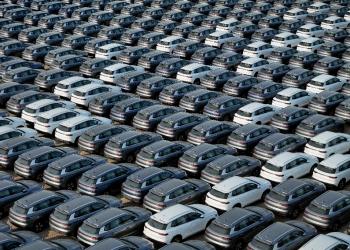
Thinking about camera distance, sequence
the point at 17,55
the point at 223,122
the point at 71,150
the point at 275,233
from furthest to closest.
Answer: the point at 17,55 → the point at 223,122 → the point at 71,150 → the point at 275,233

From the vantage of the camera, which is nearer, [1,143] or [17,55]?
[1,143]

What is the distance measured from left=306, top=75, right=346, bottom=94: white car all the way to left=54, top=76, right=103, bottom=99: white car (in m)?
12.8

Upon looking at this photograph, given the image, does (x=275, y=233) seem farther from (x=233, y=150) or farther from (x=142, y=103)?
(x=142, y=103)

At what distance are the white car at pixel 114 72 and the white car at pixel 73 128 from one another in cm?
714

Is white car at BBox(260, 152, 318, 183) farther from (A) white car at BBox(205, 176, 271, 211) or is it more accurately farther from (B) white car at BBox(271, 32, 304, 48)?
(B) white car at BBox(271, 32, 304, 48)

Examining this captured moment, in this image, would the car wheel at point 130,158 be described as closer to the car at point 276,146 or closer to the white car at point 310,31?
the car at point 276,146

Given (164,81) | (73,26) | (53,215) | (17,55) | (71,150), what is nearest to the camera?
(53,215)

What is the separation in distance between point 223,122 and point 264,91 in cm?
538

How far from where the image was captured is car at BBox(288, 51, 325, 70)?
123 feet

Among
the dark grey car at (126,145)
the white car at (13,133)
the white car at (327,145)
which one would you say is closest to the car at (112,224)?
the dark grey car at (126,145)

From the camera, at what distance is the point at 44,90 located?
113 feet

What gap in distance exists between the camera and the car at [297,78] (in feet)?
112

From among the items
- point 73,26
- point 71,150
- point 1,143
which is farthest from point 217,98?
point 73,26

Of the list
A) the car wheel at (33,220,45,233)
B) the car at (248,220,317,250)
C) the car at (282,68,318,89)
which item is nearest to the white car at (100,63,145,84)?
the car at (282,68,318,89)
